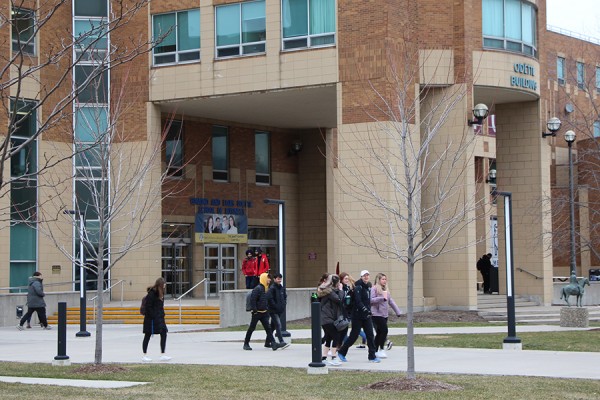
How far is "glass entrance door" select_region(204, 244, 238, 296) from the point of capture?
43.7 metres

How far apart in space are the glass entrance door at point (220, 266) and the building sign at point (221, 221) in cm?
50

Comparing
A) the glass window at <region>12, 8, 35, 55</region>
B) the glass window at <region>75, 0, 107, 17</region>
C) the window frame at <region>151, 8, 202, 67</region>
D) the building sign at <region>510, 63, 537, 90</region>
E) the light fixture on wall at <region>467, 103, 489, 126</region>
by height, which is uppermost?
the glass window at <region>75, 0, 107, 17</region>

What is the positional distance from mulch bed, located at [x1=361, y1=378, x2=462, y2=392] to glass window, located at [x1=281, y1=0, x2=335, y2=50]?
21573 mm

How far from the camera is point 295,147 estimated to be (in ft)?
154

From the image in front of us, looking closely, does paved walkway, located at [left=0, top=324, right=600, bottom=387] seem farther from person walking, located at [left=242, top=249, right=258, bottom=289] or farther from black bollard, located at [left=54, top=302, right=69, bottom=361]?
person walking, located at [left=242, top=249, right=258, bottom=289]

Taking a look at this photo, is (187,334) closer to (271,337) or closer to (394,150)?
(271,337)

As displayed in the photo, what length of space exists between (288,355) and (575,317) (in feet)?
36.6

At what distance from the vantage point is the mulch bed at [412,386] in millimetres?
15052

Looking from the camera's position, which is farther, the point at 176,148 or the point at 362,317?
the point at 176,148

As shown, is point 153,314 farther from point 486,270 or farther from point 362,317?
point 486,270

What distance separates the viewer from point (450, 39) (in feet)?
118

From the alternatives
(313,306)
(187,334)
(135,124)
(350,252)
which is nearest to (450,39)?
(350,252)

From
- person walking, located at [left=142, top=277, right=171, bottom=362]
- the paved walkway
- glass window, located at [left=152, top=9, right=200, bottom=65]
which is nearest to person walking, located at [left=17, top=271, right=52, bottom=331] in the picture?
the paved walkway

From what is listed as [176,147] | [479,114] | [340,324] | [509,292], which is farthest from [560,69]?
[340,324]
